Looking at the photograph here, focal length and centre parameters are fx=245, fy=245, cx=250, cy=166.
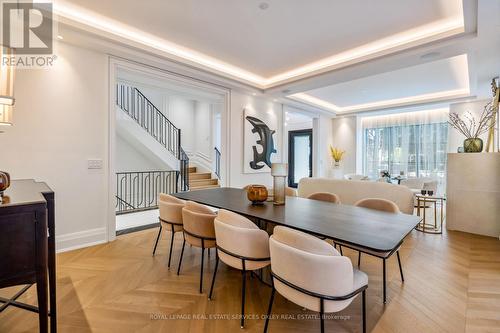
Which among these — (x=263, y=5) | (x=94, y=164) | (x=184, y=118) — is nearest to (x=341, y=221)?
(x=263, y=5)

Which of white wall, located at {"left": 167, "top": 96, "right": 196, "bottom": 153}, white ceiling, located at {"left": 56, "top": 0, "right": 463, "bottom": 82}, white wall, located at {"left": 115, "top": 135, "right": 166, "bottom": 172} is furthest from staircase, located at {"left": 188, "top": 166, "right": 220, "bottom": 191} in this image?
white ceiling, located at {"left": 56, "top": 0, "right": 463, "bottom": 82}

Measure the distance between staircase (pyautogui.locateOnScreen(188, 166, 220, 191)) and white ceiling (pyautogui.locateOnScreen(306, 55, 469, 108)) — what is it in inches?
145

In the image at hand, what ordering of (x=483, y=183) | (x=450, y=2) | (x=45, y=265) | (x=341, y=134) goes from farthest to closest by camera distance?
(x=341, y=134)
(x=483, y=183)
(x=450, y=2)
(x=45, y=265)

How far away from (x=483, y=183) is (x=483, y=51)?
205 cm

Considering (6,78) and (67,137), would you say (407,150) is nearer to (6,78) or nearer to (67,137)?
(67,137)

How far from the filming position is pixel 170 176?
7.64m

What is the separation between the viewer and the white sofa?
12.6 ft

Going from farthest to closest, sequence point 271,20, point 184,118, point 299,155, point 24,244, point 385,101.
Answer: point 299,155 < point 184,118 < point 385,101 < point 271,20 < point 24,244

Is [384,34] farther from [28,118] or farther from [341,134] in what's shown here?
[341,134]

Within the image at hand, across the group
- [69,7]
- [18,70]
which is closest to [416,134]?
[69,7]

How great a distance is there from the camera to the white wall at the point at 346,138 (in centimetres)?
802

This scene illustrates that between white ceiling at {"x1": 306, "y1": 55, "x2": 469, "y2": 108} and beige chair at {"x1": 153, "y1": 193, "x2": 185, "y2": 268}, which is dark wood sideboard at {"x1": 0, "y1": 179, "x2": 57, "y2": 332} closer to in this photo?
beige chair at {"x1": 153, "y1": 193, "x2": 185, "y2": 268}

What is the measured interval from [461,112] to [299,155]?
16.0 ft

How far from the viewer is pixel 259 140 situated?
224 inches
